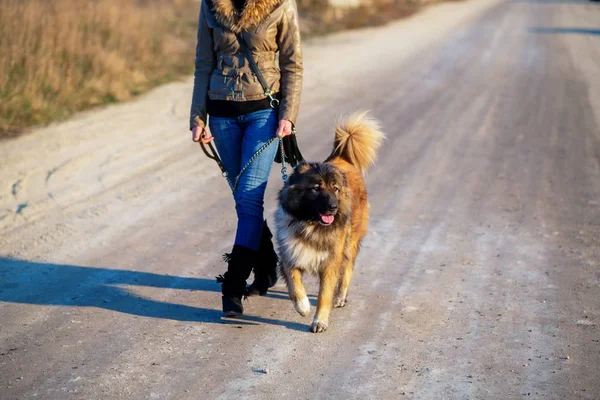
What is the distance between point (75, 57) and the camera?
12789mm

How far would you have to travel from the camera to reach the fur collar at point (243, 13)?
4.77m

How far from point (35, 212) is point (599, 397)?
5.41 m

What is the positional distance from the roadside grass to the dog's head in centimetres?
657

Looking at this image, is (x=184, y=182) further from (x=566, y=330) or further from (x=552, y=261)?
(x=566, y=330)

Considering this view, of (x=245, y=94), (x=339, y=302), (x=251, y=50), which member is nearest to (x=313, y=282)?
(x=339, y=302)

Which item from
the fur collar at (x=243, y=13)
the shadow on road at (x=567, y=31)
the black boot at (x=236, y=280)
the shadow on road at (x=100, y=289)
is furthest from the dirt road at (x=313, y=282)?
the shadow on road at (x=567, y=31)

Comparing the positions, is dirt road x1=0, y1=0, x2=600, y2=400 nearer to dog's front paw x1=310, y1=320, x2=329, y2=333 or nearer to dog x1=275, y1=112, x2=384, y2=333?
dog's front paw x1=310, y1=320, x2=329, y2=333

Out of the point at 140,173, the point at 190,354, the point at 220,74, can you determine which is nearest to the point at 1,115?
the point at 140,173

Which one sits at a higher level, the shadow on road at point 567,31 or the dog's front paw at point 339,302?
the dog's front paw at point 339,302

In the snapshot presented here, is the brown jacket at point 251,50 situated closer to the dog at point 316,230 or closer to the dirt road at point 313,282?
the dog at point 316,230

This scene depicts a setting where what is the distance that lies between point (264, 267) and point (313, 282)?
1.94 feet

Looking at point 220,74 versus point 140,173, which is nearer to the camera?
point 220,74

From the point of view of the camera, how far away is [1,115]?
10.7m

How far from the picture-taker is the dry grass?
11219 millimetres
